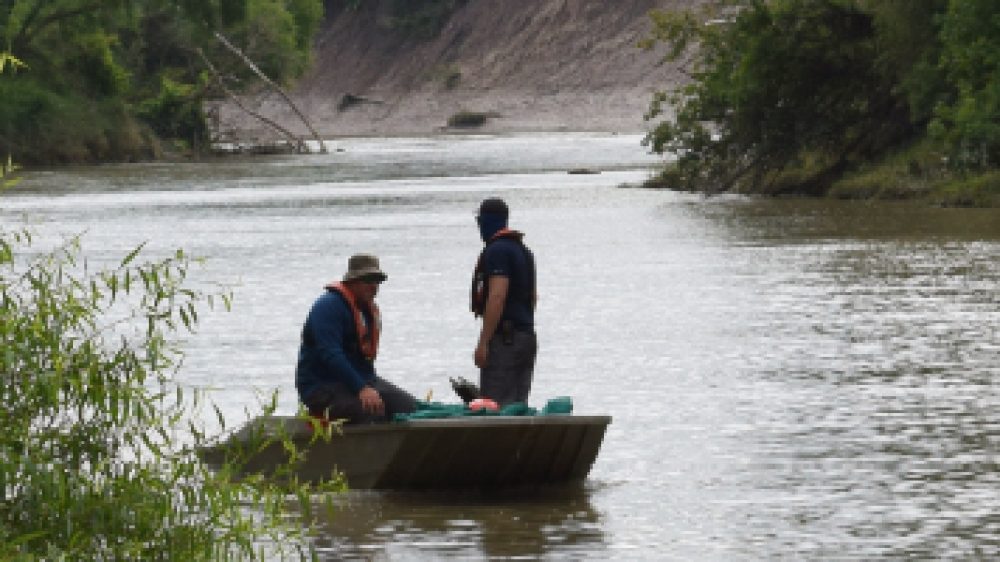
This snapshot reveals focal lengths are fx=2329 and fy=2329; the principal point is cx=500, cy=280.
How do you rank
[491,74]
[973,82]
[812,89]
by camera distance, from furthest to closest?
1. [491,74]
2. [812,89]
3. [973,82]

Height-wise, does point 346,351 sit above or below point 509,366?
above

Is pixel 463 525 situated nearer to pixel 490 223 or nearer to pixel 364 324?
pixel 364 324

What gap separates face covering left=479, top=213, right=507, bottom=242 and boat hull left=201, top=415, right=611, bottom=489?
1.46 meters

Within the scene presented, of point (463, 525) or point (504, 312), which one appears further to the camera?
point (504, 312)

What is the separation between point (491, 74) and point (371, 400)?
348 feet

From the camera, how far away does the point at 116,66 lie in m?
91.4

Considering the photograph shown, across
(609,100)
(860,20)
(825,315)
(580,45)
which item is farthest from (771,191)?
(580,45)

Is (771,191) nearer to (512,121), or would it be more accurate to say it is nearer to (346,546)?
(346,546)

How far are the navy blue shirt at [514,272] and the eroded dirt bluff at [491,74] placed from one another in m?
86.4

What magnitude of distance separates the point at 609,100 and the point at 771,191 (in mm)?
57420

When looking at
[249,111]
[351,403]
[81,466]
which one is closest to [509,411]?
[351,403]

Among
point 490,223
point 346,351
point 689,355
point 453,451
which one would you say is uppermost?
point 490,223

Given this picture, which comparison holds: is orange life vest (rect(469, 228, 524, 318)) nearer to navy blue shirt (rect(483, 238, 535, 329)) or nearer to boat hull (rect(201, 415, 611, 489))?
navy blue shirt (rect(483, 238, 535, 329))

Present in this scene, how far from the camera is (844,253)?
31891mm
